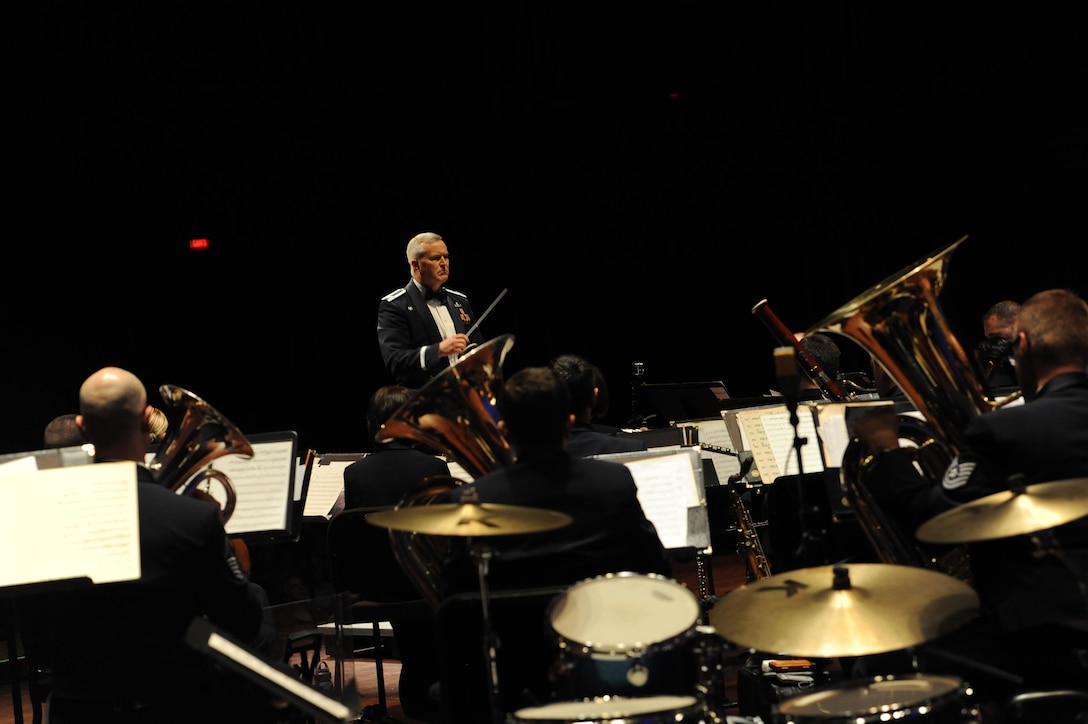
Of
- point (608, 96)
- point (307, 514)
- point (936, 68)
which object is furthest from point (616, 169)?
point (307, 514)

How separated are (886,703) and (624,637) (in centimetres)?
56

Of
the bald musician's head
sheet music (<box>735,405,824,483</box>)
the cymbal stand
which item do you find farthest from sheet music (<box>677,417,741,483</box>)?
the bald musician's head

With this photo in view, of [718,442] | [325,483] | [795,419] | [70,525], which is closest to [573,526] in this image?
[795,419]

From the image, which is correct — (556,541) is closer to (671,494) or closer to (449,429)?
(671,494)

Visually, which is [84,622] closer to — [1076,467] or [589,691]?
[589,691]

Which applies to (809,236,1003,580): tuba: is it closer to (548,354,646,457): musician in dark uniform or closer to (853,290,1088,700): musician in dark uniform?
(853,290,1088,700): musician in dark uniform

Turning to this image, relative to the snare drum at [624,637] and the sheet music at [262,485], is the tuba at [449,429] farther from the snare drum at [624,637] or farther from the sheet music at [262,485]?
the snare drum at [624,637]

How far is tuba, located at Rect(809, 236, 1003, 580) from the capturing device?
3098mm

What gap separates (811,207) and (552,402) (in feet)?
22.2

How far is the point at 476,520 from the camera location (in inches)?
103

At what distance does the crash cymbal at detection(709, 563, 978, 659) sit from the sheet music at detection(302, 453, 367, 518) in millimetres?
3201

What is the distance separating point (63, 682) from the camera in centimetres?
282

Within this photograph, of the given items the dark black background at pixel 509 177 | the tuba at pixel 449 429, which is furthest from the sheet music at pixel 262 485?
the dark black background at pixel 509 177

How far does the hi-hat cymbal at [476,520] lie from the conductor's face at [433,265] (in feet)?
9.99
